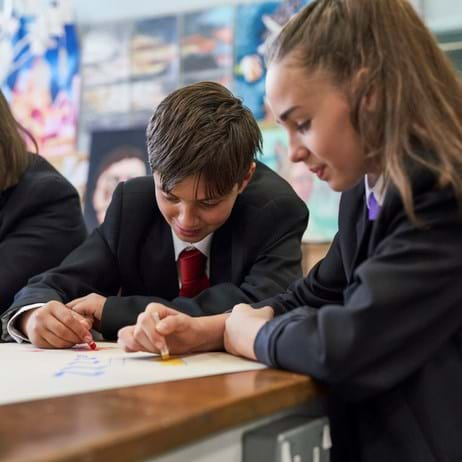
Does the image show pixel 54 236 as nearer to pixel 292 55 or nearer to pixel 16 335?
pixel 16 335

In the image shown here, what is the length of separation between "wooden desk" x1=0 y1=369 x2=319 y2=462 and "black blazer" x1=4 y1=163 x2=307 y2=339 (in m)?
0.51

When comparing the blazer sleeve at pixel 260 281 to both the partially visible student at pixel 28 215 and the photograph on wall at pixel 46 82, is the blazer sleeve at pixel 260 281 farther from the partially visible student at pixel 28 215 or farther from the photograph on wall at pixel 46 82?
the photograph on wall at pixel 46 82

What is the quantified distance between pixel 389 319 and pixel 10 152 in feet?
3.55

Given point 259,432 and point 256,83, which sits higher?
point 259,432

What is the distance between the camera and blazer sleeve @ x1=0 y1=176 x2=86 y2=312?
1447mm

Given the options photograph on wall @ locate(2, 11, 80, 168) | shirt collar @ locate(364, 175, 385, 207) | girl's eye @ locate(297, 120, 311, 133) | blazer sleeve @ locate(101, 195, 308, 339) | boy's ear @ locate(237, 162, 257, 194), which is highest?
girl's eye @ locate(297, 120, 311, 133)

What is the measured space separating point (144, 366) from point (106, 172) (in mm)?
2186

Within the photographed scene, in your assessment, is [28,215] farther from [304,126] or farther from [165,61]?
[165,61]

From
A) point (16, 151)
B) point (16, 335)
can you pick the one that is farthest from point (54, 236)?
point (16, 335)

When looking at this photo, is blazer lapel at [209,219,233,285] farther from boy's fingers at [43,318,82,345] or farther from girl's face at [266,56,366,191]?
girl's face at [266,56,366,191]

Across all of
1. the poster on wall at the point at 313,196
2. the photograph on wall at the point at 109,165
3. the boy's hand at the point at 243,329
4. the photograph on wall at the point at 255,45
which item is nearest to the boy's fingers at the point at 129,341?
the boy's hand at the point at 243,329

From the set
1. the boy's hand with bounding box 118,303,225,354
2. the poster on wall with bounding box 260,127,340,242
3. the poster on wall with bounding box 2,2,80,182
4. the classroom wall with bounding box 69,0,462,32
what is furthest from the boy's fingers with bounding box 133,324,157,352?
the poster on wall with bounding box 2,2,80,182

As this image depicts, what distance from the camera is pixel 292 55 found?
85cm

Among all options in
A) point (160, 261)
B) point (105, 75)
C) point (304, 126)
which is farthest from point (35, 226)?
point (105, 75)
